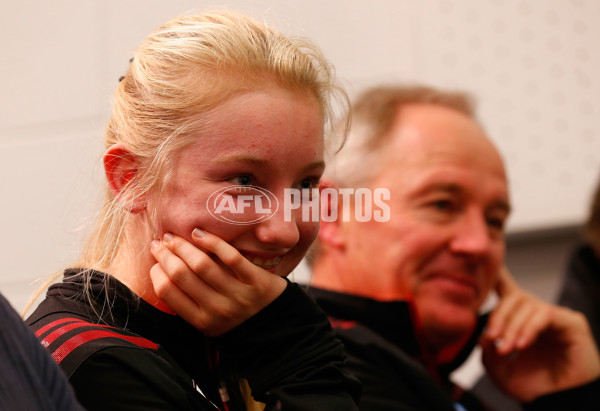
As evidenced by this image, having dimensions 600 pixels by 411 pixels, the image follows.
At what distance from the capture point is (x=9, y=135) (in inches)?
72.1

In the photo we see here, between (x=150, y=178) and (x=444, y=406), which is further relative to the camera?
(x=444, y=406)

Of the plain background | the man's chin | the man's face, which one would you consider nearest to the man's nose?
the man's face

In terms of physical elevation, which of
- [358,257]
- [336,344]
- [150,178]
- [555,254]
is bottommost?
[555,254]


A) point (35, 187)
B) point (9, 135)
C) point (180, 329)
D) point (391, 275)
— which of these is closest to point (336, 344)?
point (180, 329)

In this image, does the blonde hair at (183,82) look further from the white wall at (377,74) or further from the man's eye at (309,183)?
the white wall at (377,74)

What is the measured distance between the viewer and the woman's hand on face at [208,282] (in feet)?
2.11

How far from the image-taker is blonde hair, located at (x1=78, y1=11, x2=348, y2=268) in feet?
2.20

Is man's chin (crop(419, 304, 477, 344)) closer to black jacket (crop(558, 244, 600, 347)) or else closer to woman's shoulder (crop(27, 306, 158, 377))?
black jacket (crop(558, 244, 600, 347))

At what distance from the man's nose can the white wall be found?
0.58 m

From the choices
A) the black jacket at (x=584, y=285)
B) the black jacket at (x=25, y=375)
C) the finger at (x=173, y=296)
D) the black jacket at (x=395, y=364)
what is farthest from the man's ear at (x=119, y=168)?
the black jacket at (x=584, y=285)

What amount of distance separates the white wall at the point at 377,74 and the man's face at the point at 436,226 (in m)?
0.43

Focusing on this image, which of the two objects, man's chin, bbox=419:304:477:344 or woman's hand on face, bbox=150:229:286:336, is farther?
man's chin, bbox=419:304:477:344

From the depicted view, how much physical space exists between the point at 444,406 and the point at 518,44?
158 centimetres

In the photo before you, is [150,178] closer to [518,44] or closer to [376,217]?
[376,217]
